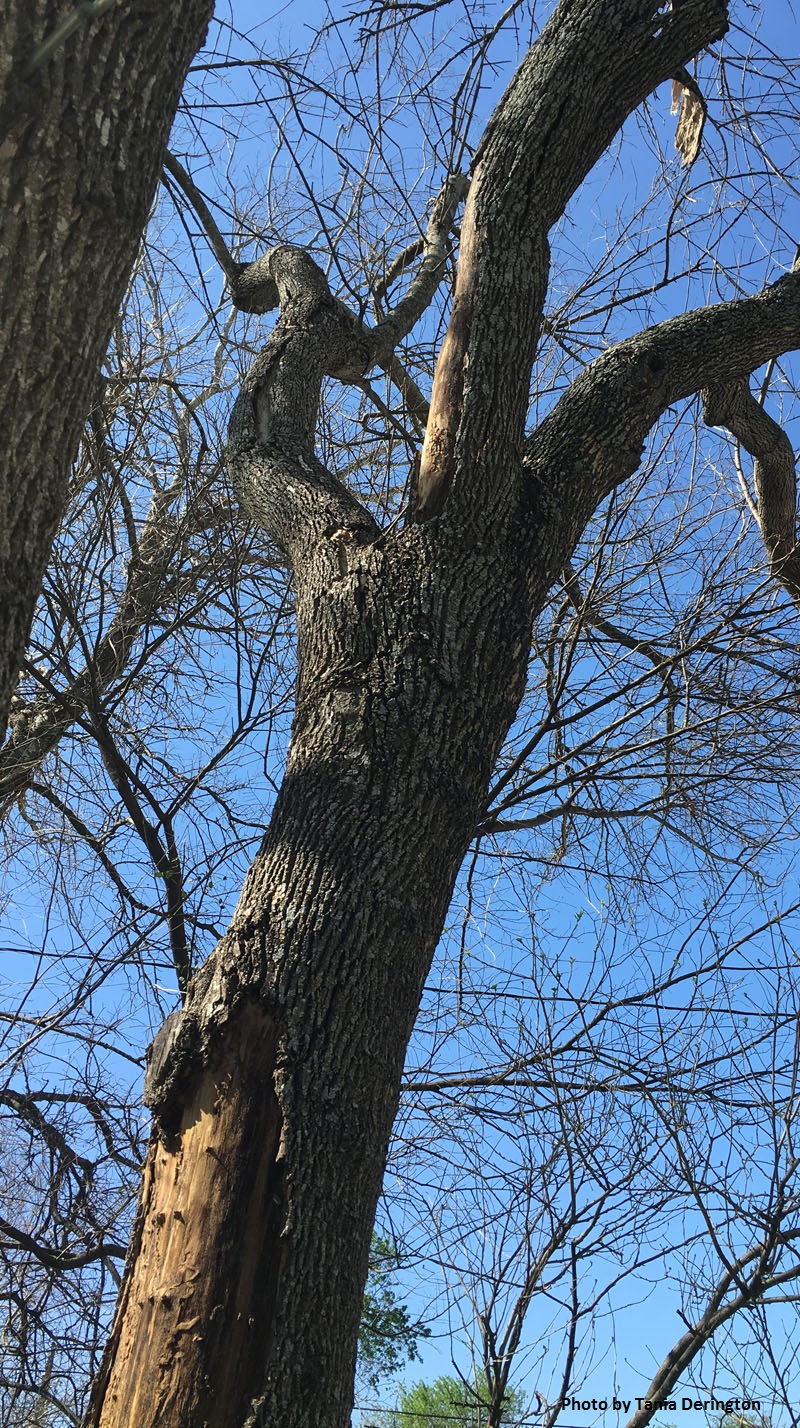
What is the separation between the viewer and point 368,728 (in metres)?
1.95

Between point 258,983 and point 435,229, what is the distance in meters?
3.65

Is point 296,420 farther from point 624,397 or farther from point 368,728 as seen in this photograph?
point 368,728

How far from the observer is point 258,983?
66.6 inches

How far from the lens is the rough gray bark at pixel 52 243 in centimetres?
111

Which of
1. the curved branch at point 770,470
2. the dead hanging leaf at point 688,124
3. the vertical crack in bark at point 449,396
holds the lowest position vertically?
the vertical crack in bark at point 449,396

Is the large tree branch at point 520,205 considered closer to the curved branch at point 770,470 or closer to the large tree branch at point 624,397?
the large tree branch at point 624,397

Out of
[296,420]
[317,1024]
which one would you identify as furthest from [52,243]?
[296,420]

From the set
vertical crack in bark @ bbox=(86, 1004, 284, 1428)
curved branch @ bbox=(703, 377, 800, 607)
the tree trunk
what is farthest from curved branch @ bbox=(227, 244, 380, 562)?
curved branch @ bbox=(703, 377, 800, 607)

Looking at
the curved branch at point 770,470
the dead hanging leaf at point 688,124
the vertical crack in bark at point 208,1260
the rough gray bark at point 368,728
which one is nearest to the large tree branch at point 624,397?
the rough gray bark at point 368,728

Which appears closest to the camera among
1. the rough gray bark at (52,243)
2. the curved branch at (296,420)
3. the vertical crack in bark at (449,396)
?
the rough gray bark at (52,243)

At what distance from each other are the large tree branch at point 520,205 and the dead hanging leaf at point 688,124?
109 cm

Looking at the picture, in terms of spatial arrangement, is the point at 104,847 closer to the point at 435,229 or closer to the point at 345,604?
the point at 345,604

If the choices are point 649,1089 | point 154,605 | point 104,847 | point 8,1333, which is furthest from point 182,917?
point 649,1089

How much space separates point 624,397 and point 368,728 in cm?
115
